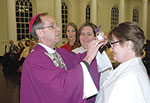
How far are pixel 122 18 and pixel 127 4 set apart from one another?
10.1 feet

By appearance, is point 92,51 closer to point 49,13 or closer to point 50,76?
point 50,76

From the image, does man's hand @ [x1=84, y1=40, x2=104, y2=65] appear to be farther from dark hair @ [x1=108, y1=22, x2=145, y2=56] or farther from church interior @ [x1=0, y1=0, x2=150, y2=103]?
church interior @ [x1=0, y1=0, x2=150, y2=103]

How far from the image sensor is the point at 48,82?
1412 mm

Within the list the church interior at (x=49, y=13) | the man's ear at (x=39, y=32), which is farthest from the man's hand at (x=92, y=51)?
the church interior at (x=49, y=13)

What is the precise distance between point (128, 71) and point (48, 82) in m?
0.69

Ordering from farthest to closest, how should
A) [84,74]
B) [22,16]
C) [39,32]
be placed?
1. [22,16]
2. [39,32]
3. [84,74]

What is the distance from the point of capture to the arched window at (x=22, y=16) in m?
12.4

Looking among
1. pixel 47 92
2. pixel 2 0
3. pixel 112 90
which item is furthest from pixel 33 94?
pixel 2 0

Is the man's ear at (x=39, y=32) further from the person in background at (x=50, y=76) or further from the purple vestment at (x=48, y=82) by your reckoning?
the purple vestment at (x=48, y=82)

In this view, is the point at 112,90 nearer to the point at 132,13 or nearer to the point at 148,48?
the point at 148,48

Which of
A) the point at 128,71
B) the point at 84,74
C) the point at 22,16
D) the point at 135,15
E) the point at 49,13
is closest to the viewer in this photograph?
the point at 128,71

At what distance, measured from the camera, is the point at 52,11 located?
1352 cm

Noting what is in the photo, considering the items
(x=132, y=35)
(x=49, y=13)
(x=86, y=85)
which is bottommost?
(x=86, y=85)

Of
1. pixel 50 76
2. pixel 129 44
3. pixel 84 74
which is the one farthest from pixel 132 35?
pixel 50 76
